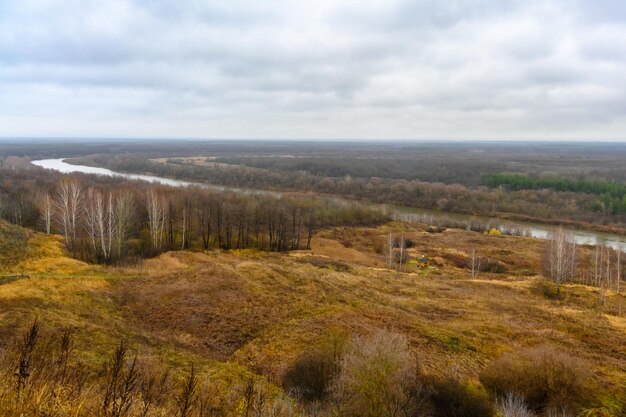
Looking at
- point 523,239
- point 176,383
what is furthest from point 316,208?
point 176,383

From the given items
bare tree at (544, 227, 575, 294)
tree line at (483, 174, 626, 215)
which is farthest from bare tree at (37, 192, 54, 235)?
tree line at (483, 174, 626, 215)

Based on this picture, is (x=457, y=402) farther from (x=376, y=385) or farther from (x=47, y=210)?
(x=47, y=210)

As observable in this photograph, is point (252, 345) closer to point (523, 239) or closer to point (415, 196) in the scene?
point (523, 239)

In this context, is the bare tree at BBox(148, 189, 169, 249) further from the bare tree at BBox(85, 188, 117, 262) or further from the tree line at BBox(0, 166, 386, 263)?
the bare tree at BBox(85, 188, 117, 262)

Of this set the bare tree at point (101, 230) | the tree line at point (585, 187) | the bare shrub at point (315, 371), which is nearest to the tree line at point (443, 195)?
the tree line at point (585, 187)

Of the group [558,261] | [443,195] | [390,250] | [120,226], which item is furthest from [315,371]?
[443,195]

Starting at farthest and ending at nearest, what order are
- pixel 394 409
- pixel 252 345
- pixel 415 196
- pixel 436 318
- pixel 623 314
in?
Result: pixel 415 196 < pixel 623 314 < pixel 436 318 < pixel 252 345 < pixel 394 409

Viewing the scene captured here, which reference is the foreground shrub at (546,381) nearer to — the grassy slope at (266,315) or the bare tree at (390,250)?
the grassy slope at (266,315)
